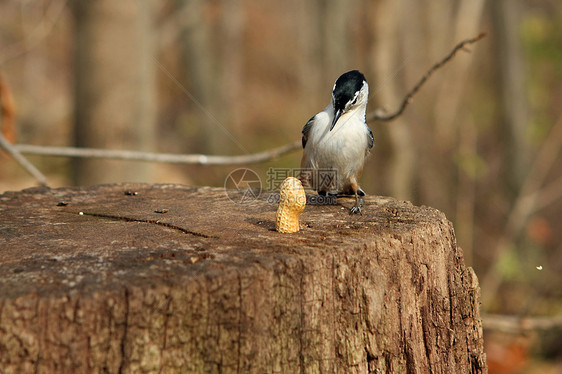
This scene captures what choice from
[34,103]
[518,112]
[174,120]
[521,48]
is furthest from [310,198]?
[174,120]

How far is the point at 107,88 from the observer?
5.19 meters

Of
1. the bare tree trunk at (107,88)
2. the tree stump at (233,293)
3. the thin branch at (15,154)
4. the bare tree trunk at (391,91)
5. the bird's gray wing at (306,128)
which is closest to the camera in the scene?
the tree stump at (233,293)

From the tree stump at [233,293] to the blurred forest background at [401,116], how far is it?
1.05 m

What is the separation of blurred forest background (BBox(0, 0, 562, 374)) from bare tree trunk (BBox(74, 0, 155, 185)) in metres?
0.01

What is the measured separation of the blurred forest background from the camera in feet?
17.1

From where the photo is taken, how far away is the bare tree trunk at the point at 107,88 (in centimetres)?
514

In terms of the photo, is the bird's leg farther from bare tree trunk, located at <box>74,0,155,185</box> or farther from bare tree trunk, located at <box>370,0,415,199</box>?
bare tree trunk, located at <box>370,0,415,199</box>

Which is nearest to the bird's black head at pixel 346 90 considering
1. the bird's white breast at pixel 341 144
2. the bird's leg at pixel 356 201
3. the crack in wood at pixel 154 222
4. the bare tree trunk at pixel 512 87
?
the bird's white breast at pixel 341 144

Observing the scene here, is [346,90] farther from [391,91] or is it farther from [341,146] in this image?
[391,91]

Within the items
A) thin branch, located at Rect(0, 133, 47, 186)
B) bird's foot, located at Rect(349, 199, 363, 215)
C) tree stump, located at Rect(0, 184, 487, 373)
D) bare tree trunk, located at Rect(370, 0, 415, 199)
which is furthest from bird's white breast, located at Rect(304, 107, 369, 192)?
bare tree trunk, located at Rect(370, 0, 415, 199)

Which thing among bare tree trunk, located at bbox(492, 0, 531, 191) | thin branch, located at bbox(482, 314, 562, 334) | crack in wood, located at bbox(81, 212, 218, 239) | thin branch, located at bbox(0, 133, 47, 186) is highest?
bare tree trunk, located at bbox(492, 0, 531, 191)

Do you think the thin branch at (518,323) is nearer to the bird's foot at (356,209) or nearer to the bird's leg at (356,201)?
the bird's leg at (356,201)

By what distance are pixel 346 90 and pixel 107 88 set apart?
3.11m

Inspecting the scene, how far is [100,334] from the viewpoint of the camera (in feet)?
5.38
